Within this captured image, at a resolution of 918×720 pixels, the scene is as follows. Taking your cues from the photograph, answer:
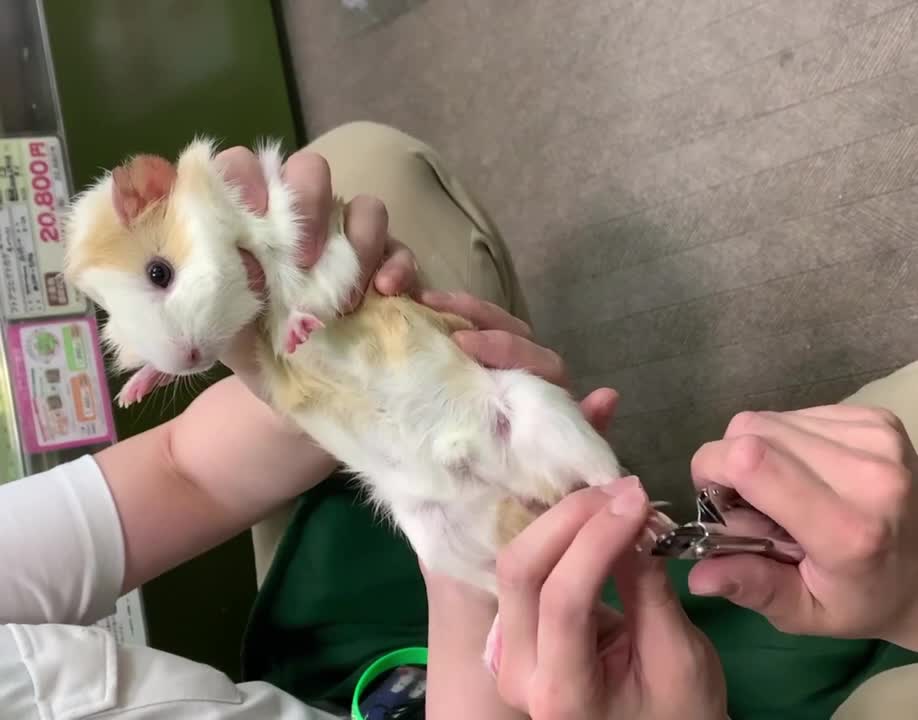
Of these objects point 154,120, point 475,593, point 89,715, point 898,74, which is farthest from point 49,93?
point 898,74

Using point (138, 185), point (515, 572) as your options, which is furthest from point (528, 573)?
point (138, 185)

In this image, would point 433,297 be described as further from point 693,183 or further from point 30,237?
point 30,237

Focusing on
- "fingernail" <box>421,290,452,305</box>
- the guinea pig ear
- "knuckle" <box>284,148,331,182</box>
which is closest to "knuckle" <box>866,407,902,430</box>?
"fingernail" <box>421,290,452,305</box>

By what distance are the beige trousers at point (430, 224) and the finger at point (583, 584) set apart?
405 mm

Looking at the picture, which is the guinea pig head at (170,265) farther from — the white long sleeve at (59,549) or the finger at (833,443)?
the finger at (833,443)

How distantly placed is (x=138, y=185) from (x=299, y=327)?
0.19 m

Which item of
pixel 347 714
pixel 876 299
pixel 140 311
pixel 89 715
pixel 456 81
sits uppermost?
pixel 456 81

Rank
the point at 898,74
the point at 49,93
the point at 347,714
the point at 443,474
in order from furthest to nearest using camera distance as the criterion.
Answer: the point at 49,93 → the point at 898,74 → the point at 347,714 → the point at 443,474

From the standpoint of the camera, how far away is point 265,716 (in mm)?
850

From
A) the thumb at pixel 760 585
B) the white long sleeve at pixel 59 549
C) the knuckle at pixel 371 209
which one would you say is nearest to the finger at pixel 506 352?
the knuckle at pixel 371 209

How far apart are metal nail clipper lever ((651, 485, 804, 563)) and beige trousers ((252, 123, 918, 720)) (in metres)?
0.36

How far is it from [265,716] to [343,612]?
7.4 inches

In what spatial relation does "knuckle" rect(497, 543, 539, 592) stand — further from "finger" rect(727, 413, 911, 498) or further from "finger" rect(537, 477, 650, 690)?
"finger" rect(727, 413, 911, 498)

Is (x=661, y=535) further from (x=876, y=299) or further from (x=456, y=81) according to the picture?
(x=456, y=81)
